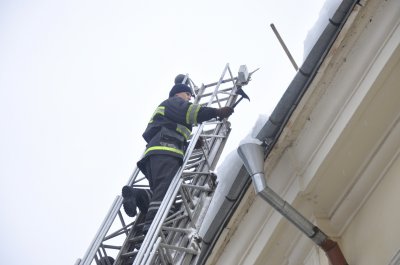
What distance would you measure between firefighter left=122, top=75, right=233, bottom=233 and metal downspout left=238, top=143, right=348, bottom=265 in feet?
9.48

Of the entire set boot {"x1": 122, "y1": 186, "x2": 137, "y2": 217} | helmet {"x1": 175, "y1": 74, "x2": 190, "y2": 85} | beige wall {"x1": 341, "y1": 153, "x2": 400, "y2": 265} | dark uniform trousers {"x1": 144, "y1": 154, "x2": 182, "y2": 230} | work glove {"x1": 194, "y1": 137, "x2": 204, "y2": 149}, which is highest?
beige wall {"x1": 341, "y1": 153, "x2": 400, "y2": 265}

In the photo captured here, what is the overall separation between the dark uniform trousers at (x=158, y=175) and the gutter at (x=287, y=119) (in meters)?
2.39

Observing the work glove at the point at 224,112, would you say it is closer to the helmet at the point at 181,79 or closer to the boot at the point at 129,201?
the boot at the point at 129,201

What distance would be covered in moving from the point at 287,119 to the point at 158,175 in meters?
3.09

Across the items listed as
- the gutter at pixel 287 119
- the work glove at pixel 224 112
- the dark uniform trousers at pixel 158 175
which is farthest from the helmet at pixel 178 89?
the gutter at pixel 287 119

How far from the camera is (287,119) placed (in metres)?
3.55

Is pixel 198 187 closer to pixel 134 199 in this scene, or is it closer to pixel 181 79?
pixel 134 199

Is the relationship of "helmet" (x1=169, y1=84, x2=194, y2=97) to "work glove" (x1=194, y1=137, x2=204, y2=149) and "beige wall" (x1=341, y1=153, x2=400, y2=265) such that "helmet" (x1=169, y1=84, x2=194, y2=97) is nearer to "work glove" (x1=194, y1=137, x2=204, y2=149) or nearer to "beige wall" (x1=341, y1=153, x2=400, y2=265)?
"work glove" (x1=194, y1=137, x2=204, y2=149)

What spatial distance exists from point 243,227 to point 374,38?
4.43 ft

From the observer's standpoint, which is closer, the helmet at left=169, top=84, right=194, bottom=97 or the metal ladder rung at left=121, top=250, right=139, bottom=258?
the metal ladder rung at left=121, top=250, right=139, bottom=258

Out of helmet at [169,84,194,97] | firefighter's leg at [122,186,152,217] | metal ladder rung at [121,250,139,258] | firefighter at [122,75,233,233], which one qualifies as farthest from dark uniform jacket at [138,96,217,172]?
metal ladder rung at [121,250,139,258]

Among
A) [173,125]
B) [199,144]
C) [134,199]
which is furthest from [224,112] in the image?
[134,199]

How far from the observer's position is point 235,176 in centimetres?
375

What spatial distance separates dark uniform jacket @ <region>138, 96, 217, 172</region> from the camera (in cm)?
672
